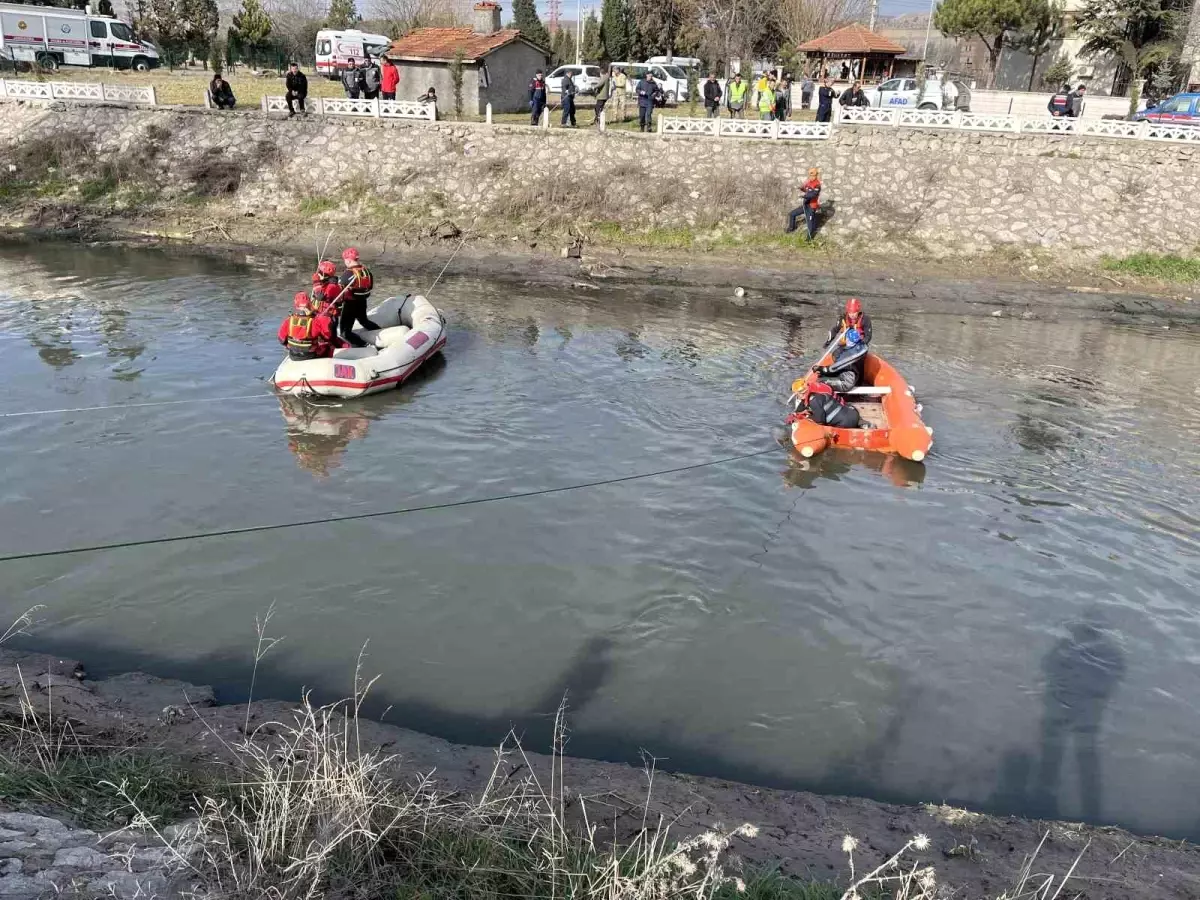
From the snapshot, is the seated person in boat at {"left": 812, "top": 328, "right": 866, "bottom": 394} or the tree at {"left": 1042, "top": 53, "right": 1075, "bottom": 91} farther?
the tree at {"left": 1042, "top": 53, "right": 1075, "bottom": 91}

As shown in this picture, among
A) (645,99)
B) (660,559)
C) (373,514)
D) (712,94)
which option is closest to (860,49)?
(712,94)

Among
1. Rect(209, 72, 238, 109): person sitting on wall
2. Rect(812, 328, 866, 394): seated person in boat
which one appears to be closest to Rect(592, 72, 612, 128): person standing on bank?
Rect(209, 72, 238, 109): person sitting on wall

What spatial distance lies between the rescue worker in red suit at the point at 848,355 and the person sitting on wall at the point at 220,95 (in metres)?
19.3

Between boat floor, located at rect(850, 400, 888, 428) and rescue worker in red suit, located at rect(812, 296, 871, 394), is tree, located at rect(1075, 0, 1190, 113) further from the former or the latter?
boat floor, located at rect(850, 400, 888, 428)

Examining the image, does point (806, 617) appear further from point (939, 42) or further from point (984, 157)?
point (939, 42)

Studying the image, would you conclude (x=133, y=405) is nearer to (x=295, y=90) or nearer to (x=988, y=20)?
(x=295, y=90)

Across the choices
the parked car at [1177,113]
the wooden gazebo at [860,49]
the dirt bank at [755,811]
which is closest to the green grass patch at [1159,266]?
the parked car at [1177,113]

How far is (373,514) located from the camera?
9625 millimetres

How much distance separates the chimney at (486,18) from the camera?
28.5 metres

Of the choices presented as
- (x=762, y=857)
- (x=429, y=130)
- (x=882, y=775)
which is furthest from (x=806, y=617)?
(x=429, y=130)

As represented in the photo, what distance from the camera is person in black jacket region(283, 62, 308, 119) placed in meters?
23.2

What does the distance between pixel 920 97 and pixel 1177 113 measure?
687 centimetres

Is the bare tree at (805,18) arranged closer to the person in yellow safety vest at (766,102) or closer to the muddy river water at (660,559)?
the person in yellow safety vest at (766,102)

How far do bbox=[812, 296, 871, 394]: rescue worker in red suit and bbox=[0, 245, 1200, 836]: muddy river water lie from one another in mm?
964
